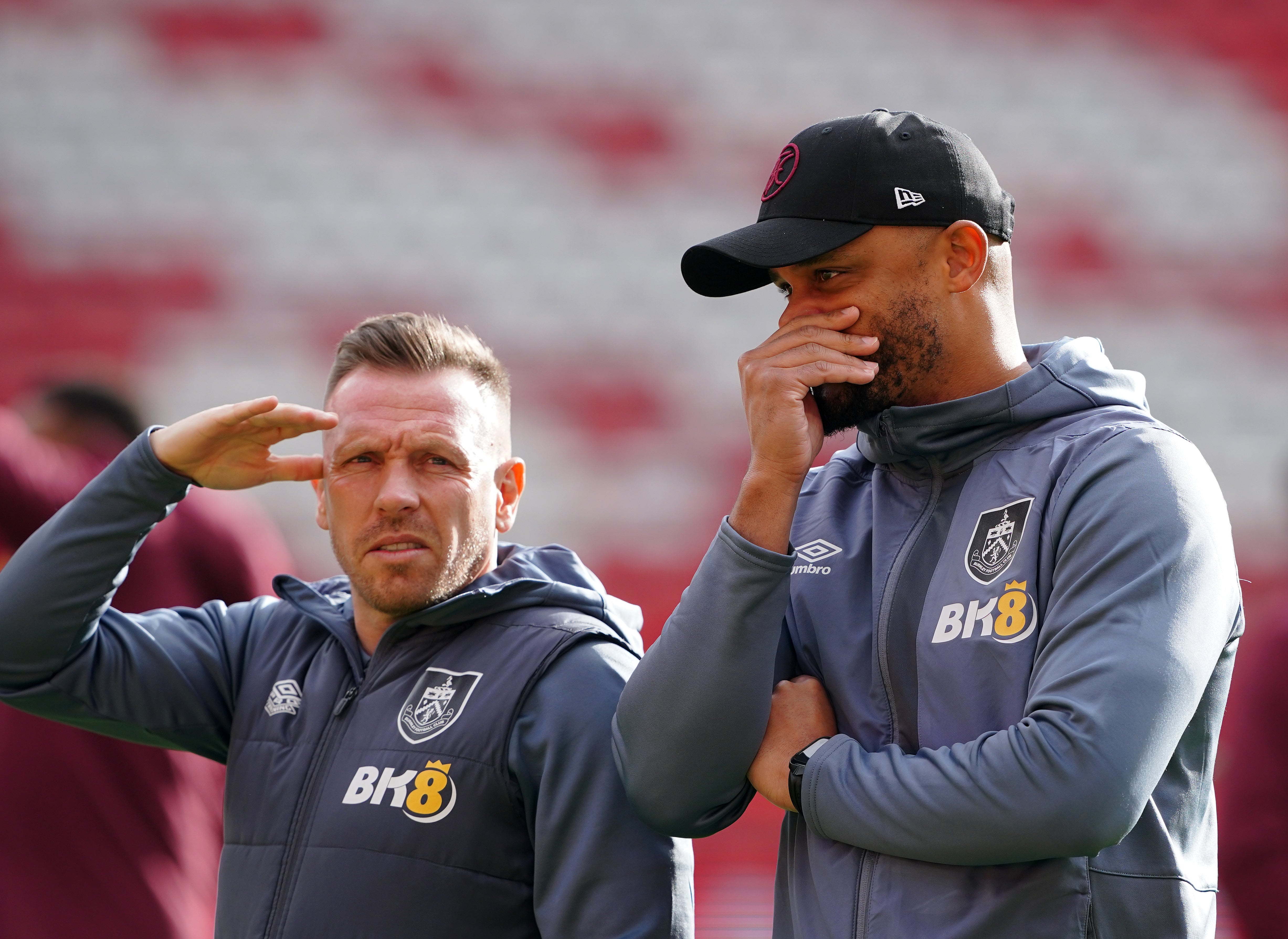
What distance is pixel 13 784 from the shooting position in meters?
2.45

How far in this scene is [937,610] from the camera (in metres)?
1.42

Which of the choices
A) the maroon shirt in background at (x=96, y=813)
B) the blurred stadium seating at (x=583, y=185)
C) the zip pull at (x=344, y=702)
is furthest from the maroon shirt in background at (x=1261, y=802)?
the blurred stadium seating at (x=583, y=185)

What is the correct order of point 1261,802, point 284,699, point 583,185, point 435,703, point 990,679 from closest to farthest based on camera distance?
1. point 990,679
2. point 435,703
3. point 284,699
4. point 1261,802
5. point 583,185

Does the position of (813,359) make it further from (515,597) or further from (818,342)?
(515,597)

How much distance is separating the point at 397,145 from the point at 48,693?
3.70 meters

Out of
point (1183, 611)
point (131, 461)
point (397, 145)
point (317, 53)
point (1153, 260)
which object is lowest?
point (1183, 611)

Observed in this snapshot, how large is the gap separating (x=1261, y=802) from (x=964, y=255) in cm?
145

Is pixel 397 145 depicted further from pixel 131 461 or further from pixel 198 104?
pixel 131 461

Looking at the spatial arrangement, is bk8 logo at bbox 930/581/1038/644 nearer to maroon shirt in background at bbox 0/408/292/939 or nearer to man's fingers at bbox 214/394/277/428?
man's fingers at bbox 214/394/277/428

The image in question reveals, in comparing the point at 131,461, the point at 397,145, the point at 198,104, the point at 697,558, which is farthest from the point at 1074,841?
the point at 198,104

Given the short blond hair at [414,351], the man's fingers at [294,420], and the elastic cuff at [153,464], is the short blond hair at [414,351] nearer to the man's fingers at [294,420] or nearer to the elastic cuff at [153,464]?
the man's fingers at [294,420]

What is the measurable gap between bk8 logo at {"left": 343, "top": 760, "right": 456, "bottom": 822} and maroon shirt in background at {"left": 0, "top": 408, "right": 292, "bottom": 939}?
88cm

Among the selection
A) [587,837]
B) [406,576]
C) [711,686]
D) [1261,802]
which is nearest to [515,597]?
[406,576]

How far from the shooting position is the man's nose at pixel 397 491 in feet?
5.82
